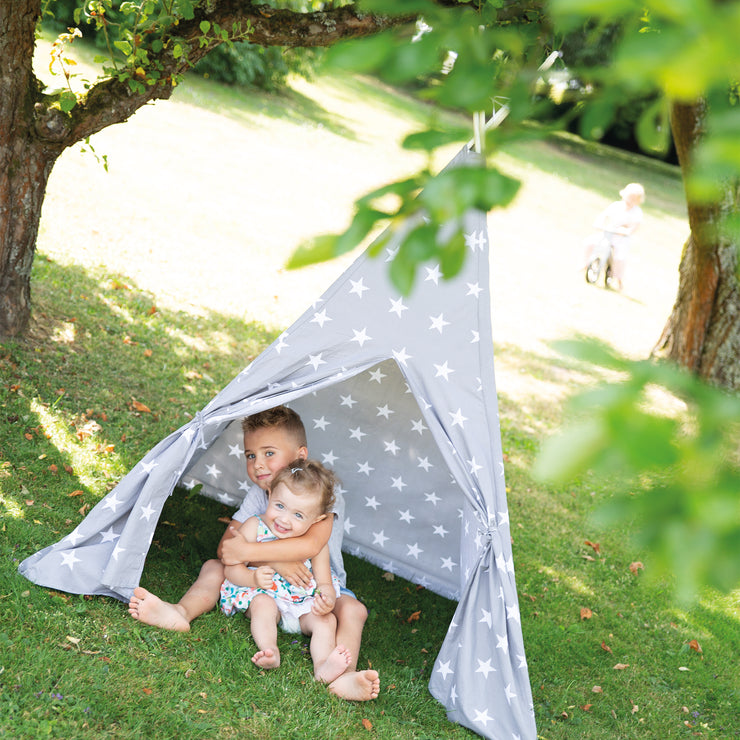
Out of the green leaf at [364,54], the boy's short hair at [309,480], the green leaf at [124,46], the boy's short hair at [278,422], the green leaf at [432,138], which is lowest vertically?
the boy's short hair at [309,480]

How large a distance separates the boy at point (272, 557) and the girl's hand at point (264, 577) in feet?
0.15

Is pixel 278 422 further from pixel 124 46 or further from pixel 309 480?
pixel 124 46

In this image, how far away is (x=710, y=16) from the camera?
2.58ft

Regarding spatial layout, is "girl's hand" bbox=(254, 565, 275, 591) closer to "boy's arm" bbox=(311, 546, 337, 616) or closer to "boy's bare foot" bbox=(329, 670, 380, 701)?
"boy's arm" bbox=(311, 546, 337, 616)

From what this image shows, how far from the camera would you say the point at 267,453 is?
385cm

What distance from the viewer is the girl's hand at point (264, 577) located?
356 cm

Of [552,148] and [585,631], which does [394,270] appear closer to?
[585,631]

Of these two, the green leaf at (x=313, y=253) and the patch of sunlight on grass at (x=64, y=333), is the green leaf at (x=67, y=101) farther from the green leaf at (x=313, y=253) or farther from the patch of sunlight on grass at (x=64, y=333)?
the green leaf at (x=313, y=253)

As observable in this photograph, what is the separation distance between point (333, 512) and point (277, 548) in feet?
1.14

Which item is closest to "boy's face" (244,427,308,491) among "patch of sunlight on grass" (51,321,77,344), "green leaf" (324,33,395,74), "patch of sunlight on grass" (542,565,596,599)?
"patch of sunlight on grass" (542,565,596,599)

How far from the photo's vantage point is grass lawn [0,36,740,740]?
3.03 meters

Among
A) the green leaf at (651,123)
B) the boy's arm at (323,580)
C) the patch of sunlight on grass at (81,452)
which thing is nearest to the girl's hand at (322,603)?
the boy's arm at (323,580)

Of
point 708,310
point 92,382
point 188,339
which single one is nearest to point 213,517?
point 92,382

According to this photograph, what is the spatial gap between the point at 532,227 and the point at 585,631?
41.7 feet
